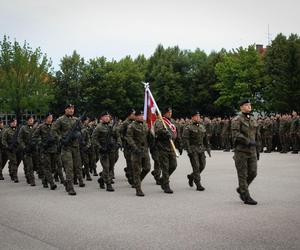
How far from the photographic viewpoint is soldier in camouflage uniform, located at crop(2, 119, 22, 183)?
17.1 metres

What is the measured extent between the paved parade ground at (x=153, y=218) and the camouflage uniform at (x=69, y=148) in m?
0.53

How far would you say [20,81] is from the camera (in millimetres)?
60906

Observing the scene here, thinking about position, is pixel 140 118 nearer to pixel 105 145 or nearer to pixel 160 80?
pixel 105 145

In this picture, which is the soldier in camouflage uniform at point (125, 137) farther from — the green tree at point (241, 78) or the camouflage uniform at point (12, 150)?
the green tree at point (241, 78)

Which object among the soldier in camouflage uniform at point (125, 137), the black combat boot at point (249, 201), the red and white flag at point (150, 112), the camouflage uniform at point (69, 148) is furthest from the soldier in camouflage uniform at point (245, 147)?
the camouflage uniform at point (69, 148)

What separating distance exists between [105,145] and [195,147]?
8.00 ft

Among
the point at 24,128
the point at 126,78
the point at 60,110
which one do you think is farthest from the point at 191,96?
the point at 24,128

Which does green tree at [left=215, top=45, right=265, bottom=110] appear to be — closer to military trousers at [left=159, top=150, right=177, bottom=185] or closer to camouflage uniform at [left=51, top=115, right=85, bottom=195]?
camouflage uniform at [left=51, top=115, right=85, bottom=195]

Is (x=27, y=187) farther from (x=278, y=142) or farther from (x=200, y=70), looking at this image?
(x=200, y=70)

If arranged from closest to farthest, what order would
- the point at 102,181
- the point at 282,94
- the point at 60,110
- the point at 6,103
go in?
the point at 102,181 → the point at 282,94 → the point at 6,103 → the point at 60,110

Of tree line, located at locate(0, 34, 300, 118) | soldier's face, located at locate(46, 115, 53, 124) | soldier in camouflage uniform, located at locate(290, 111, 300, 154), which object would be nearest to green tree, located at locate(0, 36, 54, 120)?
tree line, located at locate(0, 34, 300, 118)

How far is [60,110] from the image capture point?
2768 inches

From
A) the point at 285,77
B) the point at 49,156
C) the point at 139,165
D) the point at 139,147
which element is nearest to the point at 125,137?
the point at 139,147

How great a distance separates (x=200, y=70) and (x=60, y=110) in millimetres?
18990
